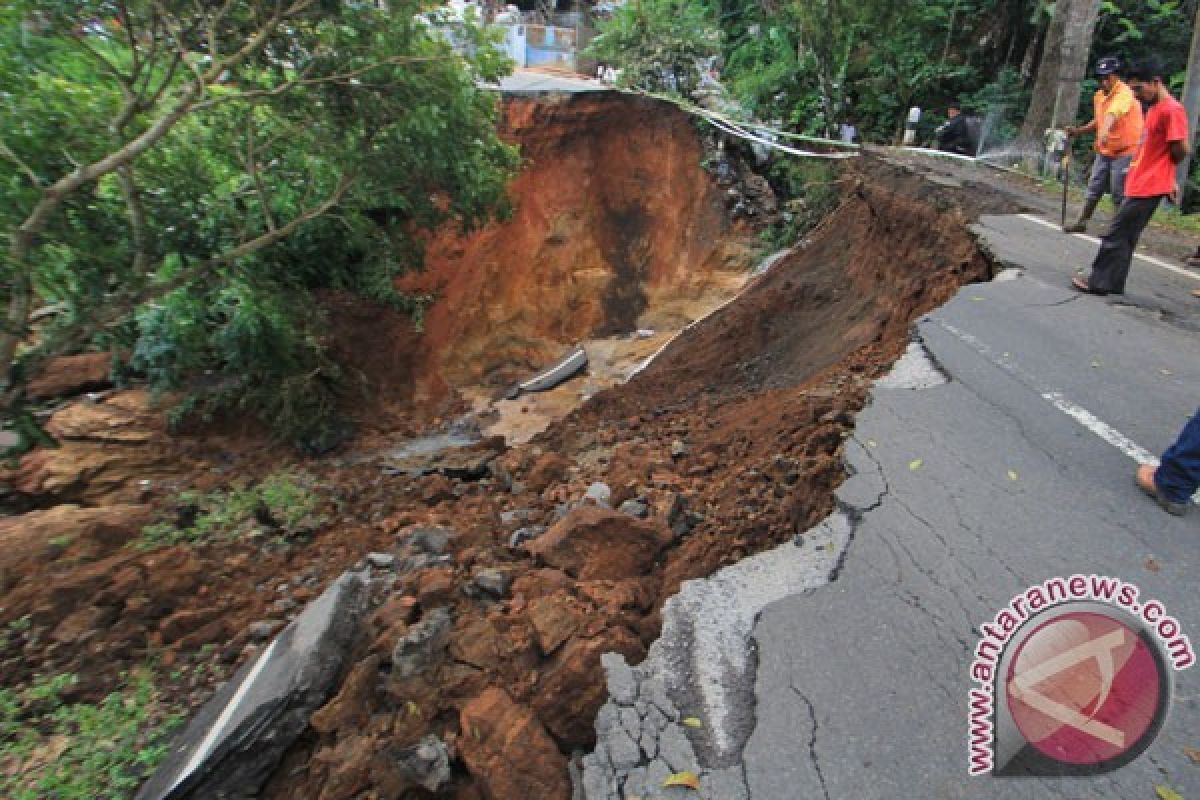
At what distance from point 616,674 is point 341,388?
766 centimetres

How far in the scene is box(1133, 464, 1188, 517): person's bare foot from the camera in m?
3.12

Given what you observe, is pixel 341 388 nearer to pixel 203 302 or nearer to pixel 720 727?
pixel 203 302

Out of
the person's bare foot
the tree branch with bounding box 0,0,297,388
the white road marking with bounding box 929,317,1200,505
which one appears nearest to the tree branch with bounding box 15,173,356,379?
the tree branch with bounding box 0,0,297,388

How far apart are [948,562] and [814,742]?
1.14 metres

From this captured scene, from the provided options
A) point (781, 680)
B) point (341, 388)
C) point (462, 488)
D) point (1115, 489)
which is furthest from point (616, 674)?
point (341, 388)

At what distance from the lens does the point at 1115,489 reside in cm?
333

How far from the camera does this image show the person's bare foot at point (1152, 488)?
3.12m

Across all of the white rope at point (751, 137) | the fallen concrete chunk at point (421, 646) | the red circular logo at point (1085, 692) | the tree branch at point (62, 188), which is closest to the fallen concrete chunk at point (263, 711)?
the fallen concrete chunk at point (421, 646)

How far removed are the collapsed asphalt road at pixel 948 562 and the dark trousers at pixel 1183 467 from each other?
12cm

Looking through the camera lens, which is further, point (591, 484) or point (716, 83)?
point (716, 83)

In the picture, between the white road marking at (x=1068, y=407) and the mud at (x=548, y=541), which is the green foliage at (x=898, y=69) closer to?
the mud at (x=548, y=541)

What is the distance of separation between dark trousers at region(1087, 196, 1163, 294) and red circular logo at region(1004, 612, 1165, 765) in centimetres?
451

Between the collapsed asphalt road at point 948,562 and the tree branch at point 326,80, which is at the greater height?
the tree branch at point 326,80

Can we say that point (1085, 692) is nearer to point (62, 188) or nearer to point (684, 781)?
point (684, 781)
